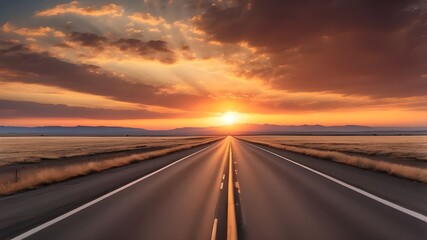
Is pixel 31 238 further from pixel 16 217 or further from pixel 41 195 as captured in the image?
pixel 41 195

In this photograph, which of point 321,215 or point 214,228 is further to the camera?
point 321,215

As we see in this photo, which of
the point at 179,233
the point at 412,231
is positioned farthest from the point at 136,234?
the point at 412,231

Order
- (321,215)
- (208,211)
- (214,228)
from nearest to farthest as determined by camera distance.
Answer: (214,228) < (321,215) < (208,211)

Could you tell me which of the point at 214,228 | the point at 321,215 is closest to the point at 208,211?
the point at 214,228

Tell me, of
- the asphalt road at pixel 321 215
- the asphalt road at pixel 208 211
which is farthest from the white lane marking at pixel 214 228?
the asphalt road at pixel 321 215

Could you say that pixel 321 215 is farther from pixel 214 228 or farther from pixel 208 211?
pixel 214 228

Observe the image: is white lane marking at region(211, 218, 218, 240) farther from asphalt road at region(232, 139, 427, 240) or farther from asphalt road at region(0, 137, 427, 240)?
asphalt road at region(232, 139, 427, 240)

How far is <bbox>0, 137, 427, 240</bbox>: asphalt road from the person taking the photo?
729cm

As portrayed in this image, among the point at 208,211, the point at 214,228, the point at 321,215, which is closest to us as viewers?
the point at 214,228

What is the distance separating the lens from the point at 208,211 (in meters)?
9.56

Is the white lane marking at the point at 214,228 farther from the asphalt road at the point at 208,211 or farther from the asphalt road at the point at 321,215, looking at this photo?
the asphalt road at the point at 321,215

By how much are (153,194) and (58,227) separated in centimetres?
499

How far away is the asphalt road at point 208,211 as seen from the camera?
7293 millimetres

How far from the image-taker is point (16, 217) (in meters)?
8.70
